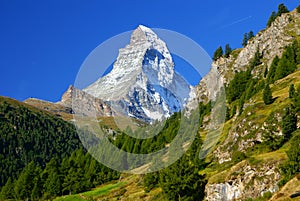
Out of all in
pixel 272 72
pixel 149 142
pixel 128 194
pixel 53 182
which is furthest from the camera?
pixel 149 142

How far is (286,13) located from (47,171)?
13246cm

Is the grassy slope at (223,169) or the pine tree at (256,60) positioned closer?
the grassy slope at (223,169)

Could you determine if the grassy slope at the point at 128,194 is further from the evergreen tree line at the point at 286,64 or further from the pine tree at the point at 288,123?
the evergreen tree line at the point at 286,64

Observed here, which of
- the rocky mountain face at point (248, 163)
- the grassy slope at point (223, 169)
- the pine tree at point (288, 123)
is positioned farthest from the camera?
the pine tree at point (288, 123)

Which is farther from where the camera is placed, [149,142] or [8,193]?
[149,142]

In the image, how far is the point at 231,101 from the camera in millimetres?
166500

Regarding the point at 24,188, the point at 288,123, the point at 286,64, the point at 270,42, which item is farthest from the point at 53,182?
the point at 270,42

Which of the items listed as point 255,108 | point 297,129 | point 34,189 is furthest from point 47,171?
point 297,129

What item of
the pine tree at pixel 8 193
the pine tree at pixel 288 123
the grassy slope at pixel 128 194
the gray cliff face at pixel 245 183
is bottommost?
the gray cliff face at pixel 245 183

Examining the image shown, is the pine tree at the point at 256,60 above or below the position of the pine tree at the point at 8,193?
above

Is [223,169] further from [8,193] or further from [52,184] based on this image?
[8,193]

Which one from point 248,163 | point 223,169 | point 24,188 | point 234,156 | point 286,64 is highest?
point 286,64

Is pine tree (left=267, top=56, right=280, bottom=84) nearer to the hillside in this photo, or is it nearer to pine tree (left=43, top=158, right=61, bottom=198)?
the hillside

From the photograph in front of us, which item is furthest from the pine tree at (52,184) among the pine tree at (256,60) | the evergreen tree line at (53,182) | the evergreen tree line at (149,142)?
the pine tree at (256,60)
